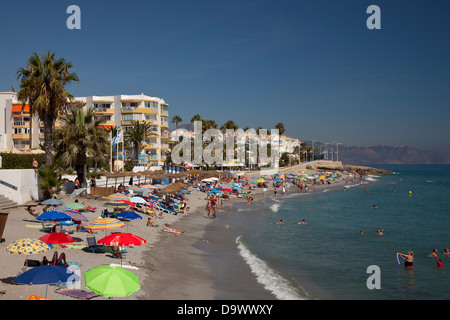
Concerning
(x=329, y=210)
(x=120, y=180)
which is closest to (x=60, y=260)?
(x=120, y=180)

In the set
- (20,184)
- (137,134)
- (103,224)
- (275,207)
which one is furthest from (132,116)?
(103,224)

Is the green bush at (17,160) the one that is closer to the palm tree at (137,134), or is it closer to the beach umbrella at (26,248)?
the beach umbrella at (26,248)

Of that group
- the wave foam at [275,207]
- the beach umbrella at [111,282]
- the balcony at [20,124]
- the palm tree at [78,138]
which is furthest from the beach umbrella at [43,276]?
the balcony at [20,124]

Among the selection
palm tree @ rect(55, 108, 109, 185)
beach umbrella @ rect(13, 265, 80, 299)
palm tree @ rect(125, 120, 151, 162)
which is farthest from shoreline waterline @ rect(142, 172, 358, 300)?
palm tree @ rect(125, 120, 151, 162)

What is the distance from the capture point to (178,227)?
30.2 meters

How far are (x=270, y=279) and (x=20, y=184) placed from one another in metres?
18.0

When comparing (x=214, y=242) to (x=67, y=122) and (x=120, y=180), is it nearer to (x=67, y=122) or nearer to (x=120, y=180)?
(x=67, y=122)

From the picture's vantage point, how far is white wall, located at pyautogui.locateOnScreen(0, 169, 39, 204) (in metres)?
25.0

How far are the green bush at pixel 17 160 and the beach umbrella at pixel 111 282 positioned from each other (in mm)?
29500

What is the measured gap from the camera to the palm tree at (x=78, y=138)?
102ft

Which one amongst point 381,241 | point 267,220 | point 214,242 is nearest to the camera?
point 214,242

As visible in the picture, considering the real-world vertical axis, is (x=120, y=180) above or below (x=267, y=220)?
above

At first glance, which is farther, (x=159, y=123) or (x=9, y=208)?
(x=159, y=123)
